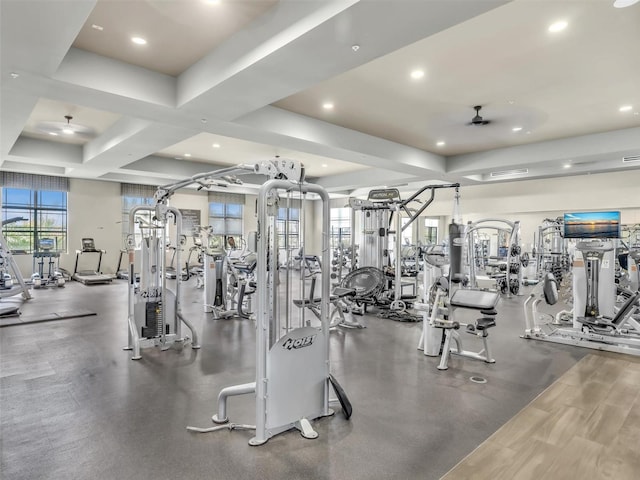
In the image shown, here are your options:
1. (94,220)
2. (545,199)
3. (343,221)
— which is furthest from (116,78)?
(343,221)

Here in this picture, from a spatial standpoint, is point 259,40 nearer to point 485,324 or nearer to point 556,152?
point 485,324

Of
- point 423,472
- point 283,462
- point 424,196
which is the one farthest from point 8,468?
point 424,196

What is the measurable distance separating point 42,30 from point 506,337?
5.98 m

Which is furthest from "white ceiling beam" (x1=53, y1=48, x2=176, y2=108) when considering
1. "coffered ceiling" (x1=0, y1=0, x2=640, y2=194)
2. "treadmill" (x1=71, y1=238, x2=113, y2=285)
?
"treadmill" (x1=71, y1=238, x2=113, y2=285)

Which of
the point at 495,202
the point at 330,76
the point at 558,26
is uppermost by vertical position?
the point at 558,26

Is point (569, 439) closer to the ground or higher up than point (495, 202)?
closer to the ground

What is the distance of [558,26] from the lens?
343cm

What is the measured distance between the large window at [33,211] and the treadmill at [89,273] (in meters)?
0.72

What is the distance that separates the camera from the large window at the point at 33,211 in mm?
10156

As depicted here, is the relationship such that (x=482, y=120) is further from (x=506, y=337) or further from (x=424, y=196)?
(x=424, y=196)

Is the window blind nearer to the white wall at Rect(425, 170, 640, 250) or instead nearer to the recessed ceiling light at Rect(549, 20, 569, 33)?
the recessed ceiling light at Rect(549, 20, 569, 33)

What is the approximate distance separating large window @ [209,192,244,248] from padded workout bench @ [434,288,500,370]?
10431 mm

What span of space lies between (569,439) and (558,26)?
3.44 m

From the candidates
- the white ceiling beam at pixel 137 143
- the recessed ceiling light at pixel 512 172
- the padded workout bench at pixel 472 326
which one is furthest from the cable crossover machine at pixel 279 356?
the recessed ceiling light at pixel 512 172
